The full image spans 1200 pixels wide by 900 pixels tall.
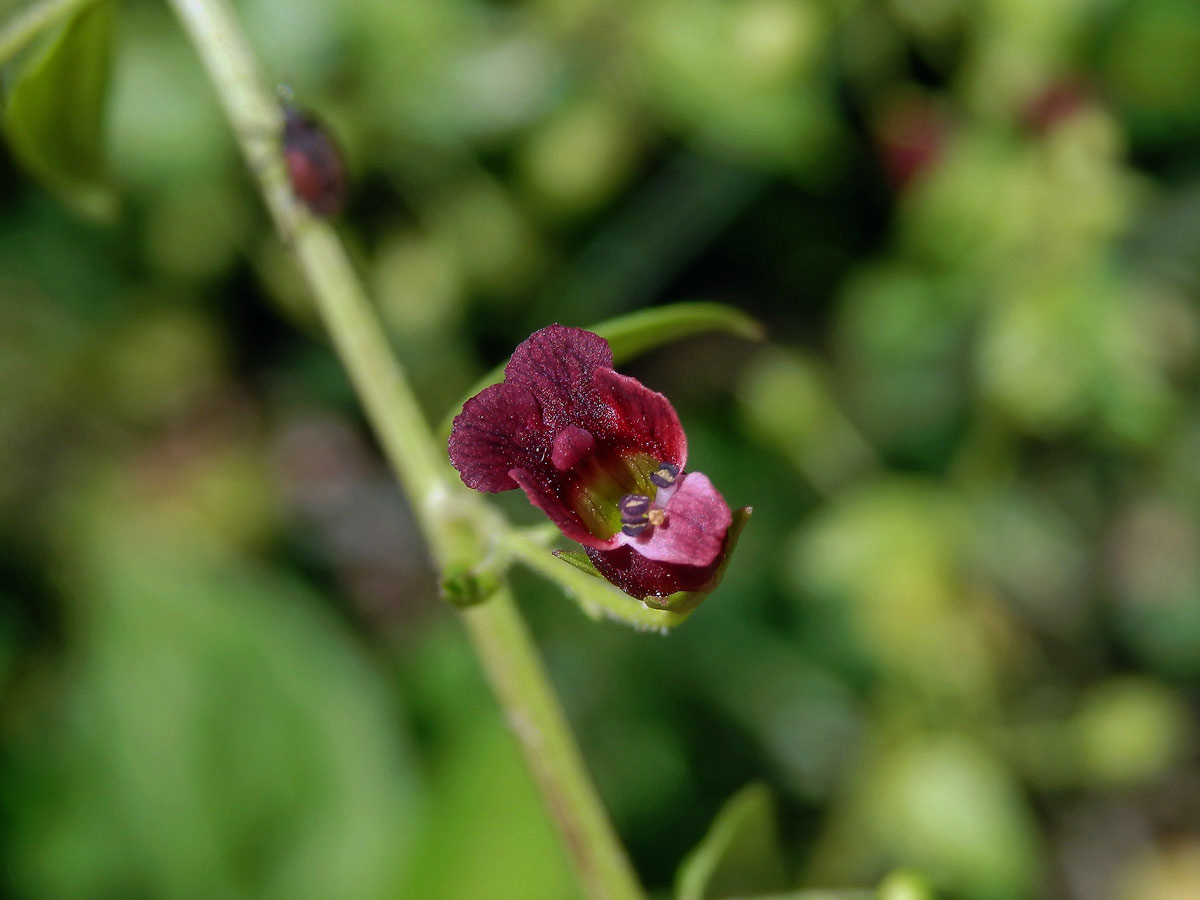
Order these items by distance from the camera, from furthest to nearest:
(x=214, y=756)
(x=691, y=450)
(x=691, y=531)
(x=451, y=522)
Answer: (x=691, y=450) < (x=214, y=756) < (x=451, y=522) < (x=691, y=531)

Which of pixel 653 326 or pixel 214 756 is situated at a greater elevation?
pixel 653 326

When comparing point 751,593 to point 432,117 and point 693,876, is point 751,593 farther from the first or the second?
point 693,876

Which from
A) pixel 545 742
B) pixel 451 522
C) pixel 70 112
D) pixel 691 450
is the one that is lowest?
pixel 691 450

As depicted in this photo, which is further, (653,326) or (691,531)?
(653,326)

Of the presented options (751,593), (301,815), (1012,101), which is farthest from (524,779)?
(1012,101)

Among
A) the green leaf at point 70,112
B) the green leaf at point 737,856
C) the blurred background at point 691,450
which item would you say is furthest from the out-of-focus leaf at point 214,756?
the green leaf at point 70,112

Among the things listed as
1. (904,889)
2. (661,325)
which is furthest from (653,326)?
(904,889)

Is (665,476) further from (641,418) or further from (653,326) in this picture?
(653,326)
